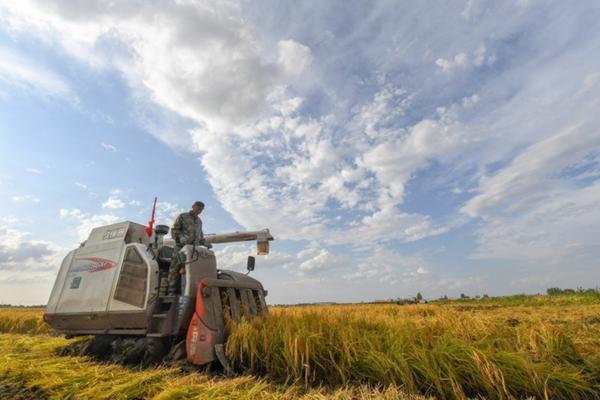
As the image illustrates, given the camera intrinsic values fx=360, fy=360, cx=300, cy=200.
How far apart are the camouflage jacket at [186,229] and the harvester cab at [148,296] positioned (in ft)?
0.87

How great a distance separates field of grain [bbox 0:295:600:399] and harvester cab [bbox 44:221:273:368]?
527mm

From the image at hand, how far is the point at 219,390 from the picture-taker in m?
3.66

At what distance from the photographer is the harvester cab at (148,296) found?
5551 mm

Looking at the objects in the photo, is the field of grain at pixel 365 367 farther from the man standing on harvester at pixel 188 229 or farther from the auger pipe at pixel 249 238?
the auger pipe at pixel 249 238

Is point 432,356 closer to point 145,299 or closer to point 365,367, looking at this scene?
point 365,367

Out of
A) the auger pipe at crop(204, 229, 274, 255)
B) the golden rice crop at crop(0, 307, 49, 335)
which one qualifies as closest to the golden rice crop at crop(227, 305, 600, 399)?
the auger pipe at crop(204, 229, 274, 255)

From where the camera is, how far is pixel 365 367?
4367mm

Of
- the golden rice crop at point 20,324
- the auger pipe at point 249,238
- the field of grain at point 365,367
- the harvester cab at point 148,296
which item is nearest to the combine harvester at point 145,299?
the harvester cab at point 148,296

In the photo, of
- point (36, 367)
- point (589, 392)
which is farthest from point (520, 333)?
point (36, 367)

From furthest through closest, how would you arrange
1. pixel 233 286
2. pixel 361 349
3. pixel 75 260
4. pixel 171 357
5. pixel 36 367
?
pixel 75 260 → pixel 233 286 → pixel 171 357 → pixel 36 367 → pixel 361 349

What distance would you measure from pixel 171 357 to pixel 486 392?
4.27 meters

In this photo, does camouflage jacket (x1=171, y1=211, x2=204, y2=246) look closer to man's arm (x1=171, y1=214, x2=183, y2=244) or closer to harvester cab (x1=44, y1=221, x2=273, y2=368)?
man's arm (x1=171, y1=214, x2=183, y2=244)

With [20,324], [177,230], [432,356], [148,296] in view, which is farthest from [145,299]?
[20,324]

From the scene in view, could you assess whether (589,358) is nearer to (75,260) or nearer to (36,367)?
(36,367)
